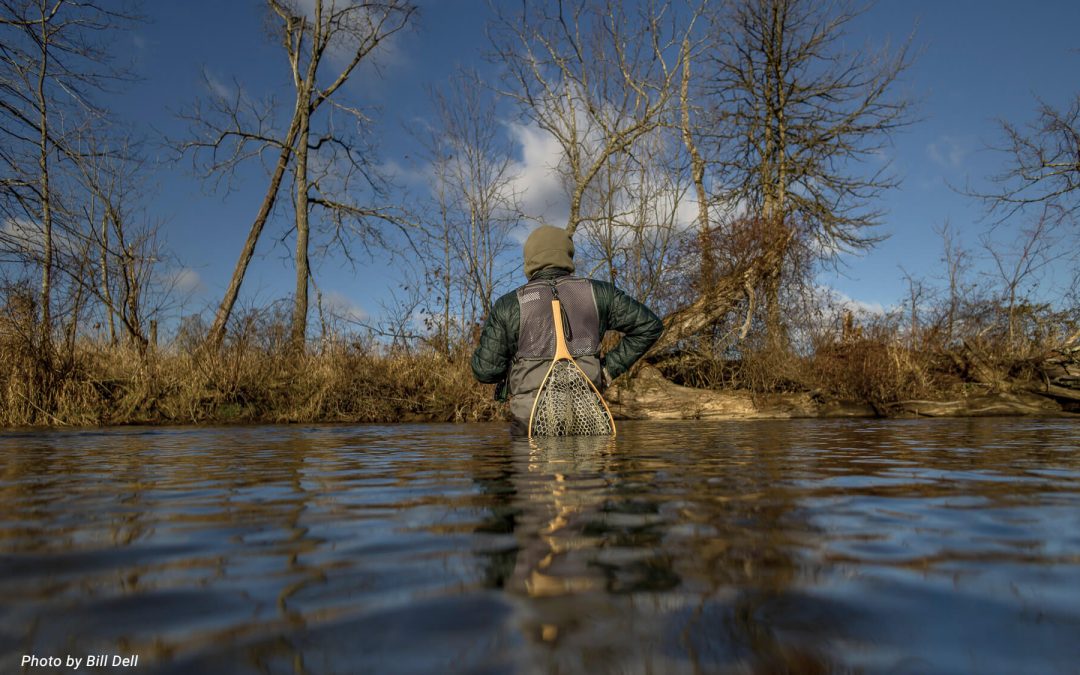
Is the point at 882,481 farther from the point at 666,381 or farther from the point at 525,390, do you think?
the point at 666,381

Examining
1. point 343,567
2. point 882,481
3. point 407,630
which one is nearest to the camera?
point 407,630

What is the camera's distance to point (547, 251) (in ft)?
20.7

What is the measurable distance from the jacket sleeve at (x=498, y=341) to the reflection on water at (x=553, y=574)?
10.8 ft

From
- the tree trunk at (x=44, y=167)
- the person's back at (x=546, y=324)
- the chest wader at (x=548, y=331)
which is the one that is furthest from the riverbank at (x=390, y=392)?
the chest wader at (x=548, y=331)

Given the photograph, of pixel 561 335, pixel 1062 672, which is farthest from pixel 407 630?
pixel 561 335

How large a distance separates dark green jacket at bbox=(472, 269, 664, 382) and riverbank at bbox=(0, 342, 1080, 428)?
604 cm

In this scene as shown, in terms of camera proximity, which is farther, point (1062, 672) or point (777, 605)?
point (777, 605)

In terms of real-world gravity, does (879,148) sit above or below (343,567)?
above

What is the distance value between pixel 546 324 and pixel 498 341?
1.72 ft

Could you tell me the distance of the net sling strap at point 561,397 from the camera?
5.99 metres

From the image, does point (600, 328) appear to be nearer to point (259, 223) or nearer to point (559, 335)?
point (559, 335)

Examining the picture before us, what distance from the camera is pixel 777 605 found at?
1.13m

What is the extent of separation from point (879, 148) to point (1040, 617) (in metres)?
20.3

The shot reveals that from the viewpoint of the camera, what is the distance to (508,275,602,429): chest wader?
240 inches
